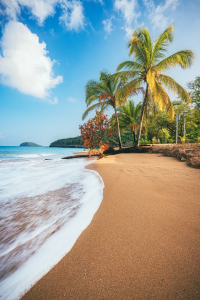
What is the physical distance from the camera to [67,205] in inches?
78.5

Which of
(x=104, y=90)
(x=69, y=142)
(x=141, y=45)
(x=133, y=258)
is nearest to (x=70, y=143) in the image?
(x=69, y=142)

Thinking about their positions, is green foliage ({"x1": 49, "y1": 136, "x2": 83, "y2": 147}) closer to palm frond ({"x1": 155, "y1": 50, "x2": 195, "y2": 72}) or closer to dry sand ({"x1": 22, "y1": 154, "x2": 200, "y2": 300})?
palm frond ({"x1": 155, "y1": 50, "x2": 195, "y2": 72})

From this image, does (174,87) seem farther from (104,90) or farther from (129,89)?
(104,90)

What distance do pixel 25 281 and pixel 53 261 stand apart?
0.19 m

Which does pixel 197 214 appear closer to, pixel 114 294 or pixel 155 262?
pixel 155 262

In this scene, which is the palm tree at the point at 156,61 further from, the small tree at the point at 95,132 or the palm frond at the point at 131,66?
the small tree at the point at 95,132

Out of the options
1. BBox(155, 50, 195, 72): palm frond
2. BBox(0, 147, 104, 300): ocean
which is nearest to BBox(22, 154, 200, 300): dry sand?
BBox(0, 147, 104, 300): ocean

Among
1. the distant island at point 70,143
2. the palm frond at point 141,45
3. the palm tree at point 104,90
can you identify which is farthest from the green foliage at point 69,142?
the palm frond at point 141,45

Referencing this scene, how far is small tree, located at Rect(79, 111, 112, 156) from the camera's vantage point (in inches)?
387

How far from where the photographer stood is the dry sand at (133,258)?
769 mm

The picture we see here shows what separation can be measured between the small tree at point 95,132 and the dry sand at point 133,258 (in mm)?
8130

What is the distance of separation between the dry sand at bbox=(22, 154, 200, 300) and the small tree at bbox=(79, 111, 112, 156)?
8.13 m

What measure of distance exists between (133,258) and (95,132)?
9.36 metres

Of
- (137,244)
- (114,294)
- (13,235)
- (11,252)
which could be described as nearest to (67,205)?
(13,235)
